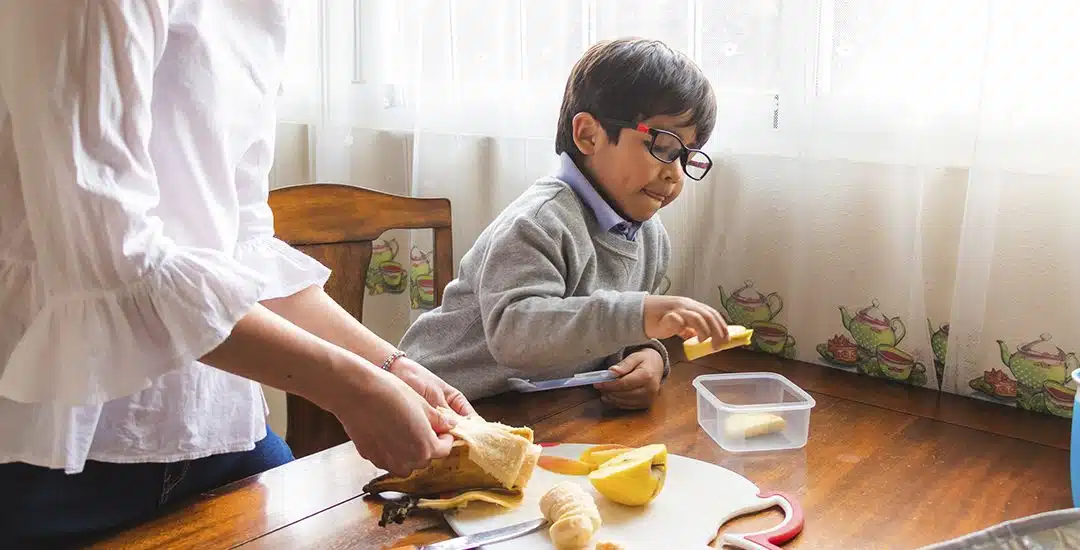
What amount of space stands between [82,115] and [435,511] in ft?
1.36

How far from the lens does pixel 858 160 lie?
1.22m

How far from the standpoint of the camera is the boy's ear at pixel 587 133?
1176 millimetres

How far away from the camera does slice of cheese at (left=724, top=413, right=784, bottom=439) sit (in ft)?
3.20

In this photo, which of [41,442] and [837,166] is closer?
[41,442]

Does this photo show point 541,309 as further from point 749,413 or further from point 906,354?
point 906,354

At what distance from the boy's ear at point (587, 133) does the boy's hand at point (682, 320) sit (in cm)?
25

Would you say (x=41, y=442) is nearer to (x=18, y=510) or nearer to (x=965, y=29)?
(x=18, y=510)

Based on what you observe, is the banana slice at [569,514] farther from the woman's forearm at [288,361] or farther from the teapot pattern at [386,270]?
the teapot pattern at [386,270]

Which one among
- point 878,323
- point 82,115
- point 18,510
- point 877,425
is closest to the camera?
point 82,115

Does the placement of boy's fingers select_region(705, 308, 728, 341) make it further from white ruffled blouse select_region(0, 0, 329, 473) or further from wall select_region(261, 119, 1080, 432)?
white ruffled blouse select_region(0, 0, 329, 473)

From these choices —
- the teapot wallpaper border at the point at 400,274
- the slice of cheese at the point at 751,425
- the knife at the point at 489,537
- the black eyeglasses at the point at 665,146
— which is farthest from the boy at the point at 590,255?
the teapot wallpaper border at the point at 400,274

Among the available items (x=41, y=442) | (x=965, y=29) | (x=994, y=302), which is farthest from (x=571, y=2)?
(x=41, y=442)

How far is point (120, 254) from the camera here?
2.00 ft

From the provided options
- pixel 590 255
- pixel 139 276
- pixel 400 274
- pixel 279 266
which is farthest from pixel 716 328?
pixel 400 274
